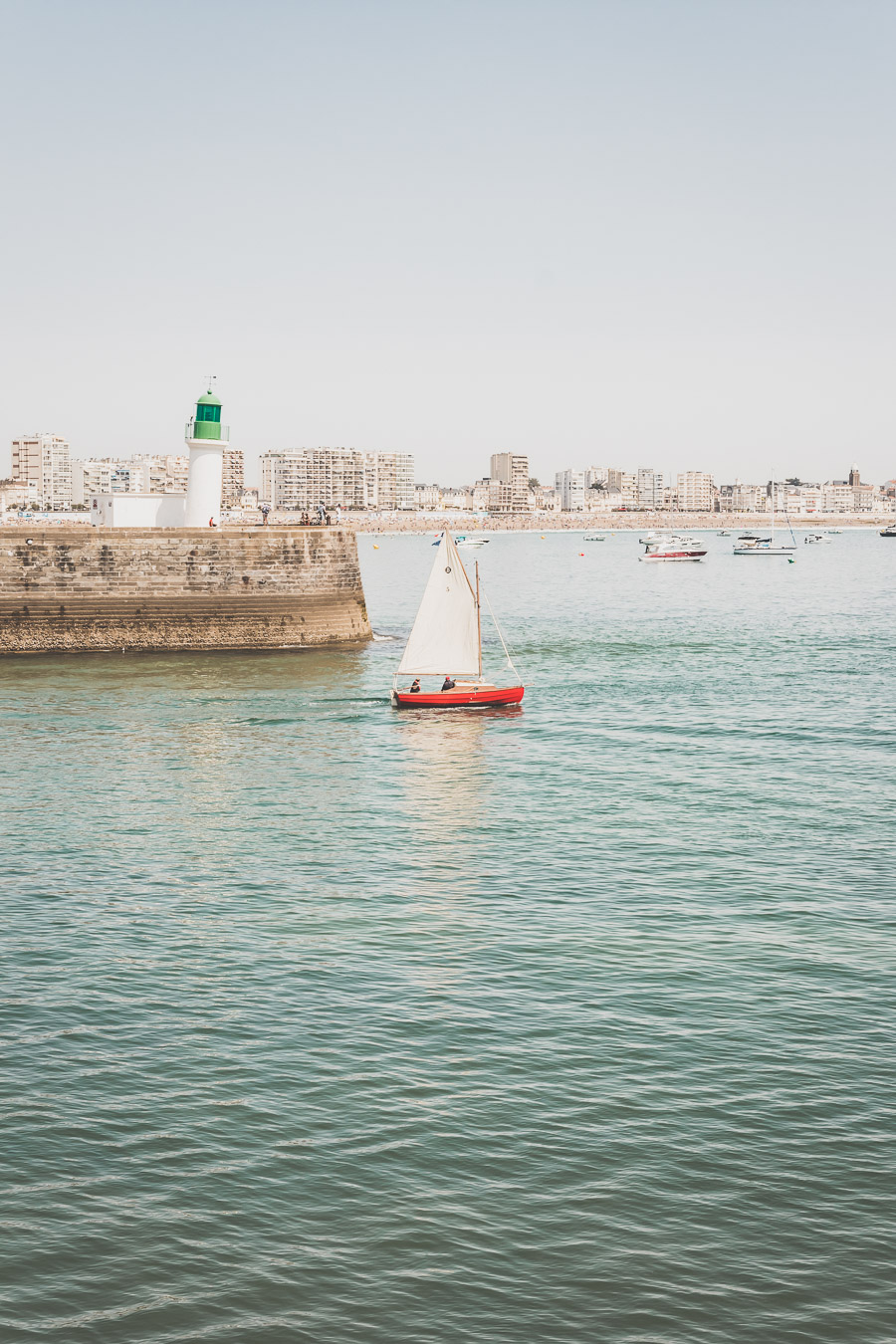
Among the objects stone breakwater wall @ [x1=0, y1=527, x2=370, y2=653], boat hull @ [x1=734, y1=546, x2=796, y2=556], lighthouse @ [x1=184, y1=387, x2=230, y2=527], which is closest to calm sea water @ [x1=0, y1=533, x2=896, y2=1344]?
stone breakwater wall @ [x1=0, y1=527, x2=370, y2=653]

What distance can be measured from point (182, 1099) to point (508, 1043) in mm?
3573

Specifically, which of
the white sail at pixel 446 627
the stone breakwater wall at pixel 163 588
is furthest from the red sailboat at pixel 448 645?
the stone breakwater wall at pixel 163 588

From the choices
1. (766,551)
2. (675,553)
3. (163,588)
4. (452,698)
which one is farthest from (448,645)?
(766,551)

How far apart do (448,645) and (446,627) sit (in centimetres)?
79

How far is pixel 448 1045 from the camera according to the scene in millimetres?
14055

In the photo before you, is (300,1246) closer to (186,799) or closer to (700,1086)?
(700,1086)

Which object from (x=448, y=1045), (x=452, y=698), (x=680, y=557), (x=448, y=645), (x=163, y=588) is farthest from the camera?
(x=680, y=557)

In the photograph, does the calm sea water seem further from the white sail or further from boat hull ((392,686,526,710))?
the white sail

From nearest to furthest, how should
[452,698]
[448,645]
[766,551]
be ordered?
[452,698], [448,645], [766,551]

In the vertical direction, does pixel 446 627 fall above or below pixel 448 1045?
above

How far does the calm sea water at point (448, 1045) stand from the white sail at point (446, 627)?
27.6 feet

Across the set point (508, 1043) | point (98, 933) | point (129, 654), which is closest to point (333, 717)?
point (129, 654)

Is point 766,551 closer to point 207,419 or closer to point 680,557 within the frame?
point 680,557

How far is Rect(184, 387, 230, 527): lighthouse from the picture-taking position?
54.2 meters
